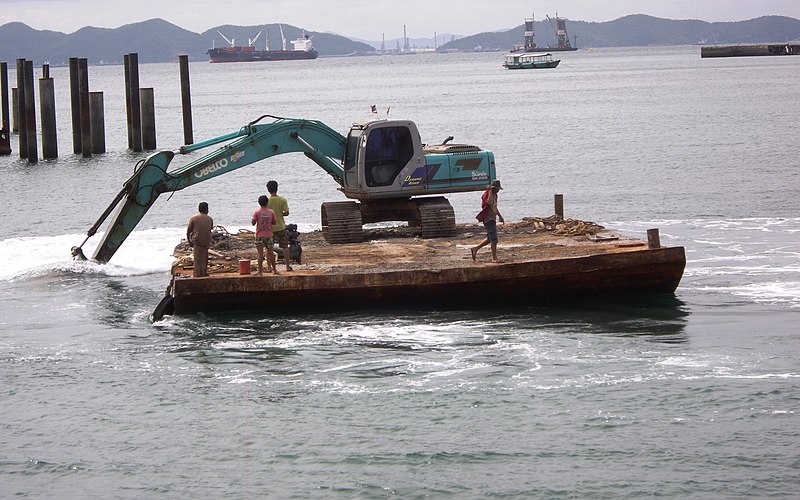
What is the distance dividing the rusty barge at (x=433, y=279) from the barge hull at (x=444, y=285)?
0.02 metres

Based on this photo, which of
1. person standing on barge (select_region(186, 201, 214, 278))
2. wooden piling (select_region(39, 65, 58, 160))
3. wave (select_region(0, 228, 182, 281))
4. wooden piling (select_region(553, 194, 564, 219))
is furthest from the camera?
wooden piling (select_region(39, 65, 58, 160))

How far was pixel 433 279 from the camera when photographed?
2094 centimetres

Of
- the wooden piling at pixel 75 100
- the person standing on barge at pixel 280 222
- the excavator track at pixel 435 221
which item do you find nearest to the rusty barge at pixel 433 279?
the person standing on barge at pixel 280 222

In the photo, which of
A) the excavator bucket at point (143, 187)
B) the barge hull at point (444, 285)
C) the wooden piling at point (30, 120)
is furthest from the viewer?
the wooden piling at point (30, 120)

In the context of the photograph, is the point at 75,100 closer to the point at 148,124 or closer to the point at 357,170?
the point at 148,124

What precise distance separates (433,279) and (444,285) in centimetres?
25

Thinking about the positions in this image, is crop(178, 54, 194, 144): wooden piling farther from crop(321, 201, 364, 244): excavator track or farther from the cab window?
the cab window

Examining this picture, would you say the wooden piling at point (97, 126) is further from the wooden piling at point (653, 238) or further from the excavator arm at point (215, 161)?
the wooden piling at point (653, 238)

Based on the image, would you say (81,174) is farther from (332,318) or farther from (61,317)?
(332,318)

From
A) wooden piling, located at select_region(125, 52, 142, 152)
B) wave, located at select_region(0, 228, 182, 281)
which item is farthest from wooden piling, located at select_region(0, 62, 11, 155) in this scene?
wave, located at select_region(0, 228, 182, 281)

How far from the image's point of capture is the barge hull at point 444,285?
68.4 ft

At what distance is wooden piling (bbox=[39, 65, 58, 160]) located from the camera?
172ft

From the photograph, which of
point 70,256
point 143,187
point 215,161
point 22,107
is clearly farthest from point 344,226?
point 22,107

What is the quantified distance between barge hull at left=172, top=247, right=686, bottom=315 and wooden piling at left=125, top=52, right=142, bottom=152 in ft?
122
